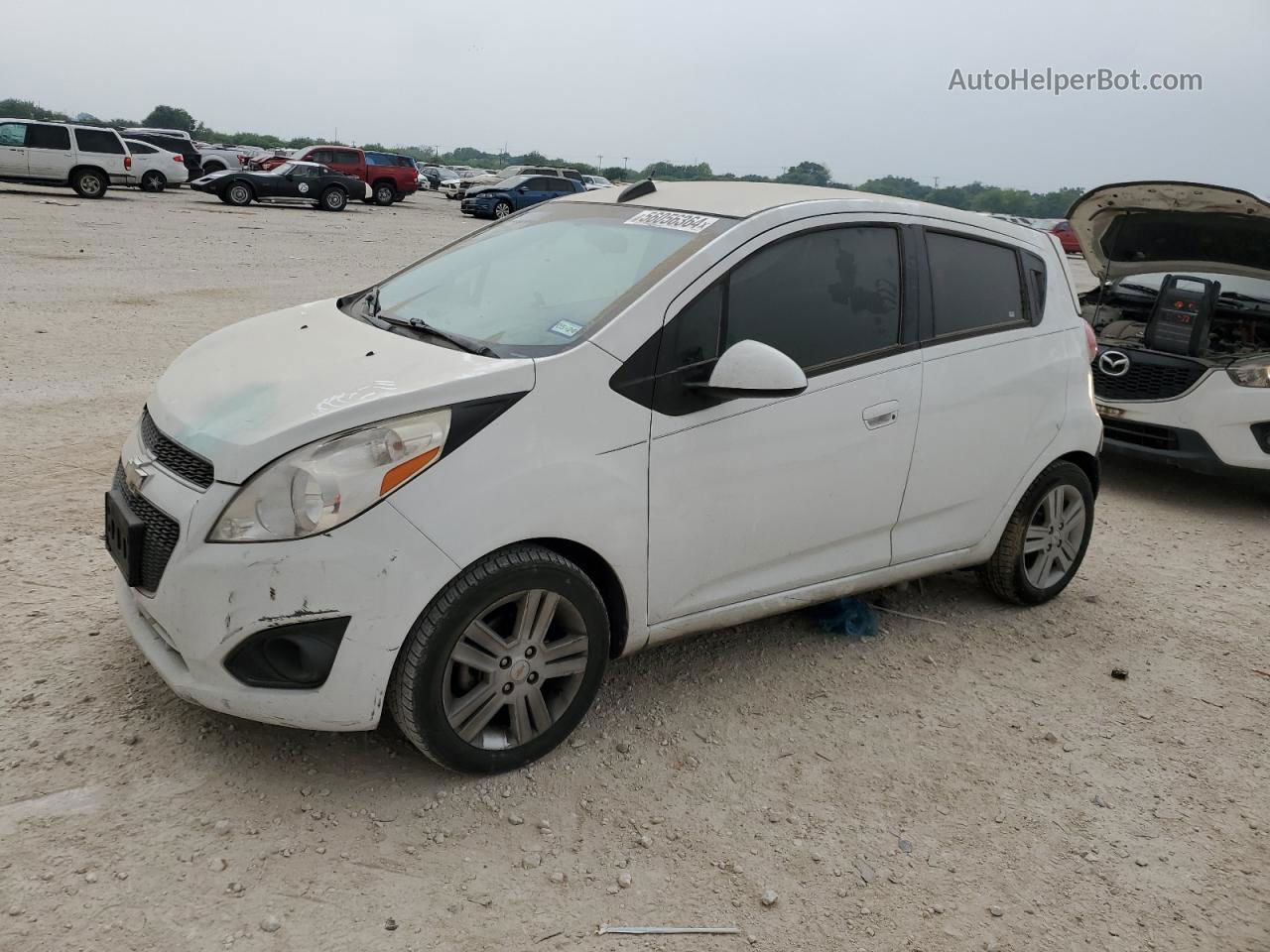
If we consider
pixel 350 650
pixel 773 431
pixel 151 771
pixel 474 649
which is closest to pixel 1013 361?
pixel 773 431

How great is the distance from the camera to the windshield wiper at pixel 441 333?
10.9ft

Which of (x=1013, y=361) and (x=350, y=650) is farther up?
(x=1013, y=361)

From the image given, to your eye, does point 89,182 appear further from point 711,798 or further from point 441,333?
point 711,798

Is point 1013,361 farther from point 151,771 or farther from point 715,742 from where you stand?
point 151,771

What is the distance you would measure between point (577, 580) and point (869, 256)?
5.63ft

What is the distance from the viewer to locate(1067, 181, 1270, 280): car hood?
682 cm

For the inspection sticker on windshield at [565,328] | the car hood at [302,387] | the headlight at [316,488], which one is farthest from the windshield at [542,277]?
the headlight at [316,488]

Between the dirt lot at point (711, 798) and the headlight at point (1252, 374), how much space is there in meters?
2.27

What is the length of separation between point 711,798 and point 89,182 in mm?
25484

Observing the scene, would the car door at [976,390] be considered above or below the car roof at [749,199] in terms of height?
below

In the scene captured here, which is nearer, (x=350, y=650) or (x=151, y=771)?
(x=350, y=650)

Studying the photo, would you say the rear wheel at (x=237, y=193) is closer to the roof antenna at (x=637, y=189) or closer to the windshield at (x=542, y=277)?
the windshield at (x=542, y=277)

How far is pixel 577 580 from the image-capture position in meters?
3.17

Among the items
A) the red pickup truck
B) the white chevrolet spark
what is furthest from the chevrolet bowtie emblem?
the red pickup truck
